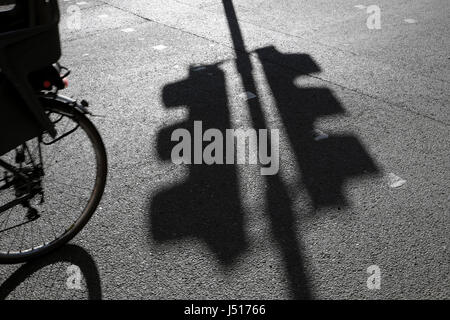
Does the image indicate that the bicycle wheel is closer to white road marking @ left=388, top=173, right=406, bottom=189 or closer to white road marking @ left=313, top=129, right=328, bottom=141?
white road marking @ left=313, top=129, right=328, bottom=141

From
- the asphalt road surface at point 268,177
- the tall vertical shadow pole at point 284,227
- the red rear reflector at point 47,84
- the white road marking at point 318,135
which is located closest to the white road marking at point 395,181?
the asphalt road surface at point 268,177

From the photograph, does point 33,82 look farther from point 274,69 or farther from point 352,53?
point 352,53

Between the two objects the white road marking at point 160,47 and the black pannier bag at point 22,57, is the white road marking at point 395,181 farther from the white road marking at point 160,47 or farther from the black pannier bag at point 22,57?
the white road marking at point 160,47

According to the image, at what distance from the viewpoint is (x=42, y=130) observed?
239 centimetres

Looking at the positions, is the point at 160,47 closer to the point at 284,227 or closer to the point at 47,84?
the point at 47,84

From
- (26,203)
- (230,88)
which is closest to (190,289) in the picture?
(26,203)

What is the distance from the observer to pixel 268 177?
3.33 m


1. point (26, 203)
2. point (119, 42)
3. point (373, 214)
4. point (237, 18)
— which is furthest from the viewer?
point (237, 18)

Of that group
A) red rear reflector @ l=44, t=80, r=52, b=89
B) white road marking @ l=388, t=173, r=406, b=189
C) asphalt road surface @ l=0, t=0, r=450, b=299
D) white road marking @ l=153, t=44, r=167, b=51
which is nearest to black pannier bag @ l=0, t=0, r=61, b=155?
red rear reflector @ l=44, t=80, r=52, b=89

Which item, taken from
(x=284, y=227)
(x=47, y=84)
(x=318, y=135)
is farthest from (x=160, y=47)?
(x=284, y=227)

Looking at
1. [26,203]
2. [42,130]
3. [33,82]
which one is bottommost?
[26,203]

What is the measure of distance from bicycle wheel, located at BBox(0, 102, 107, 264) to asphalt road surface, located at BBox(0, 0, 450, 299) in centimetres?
13

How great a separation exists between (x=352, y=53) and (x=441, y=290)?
366 centimetres

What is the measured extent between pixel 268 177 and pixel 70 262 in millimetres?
1495
